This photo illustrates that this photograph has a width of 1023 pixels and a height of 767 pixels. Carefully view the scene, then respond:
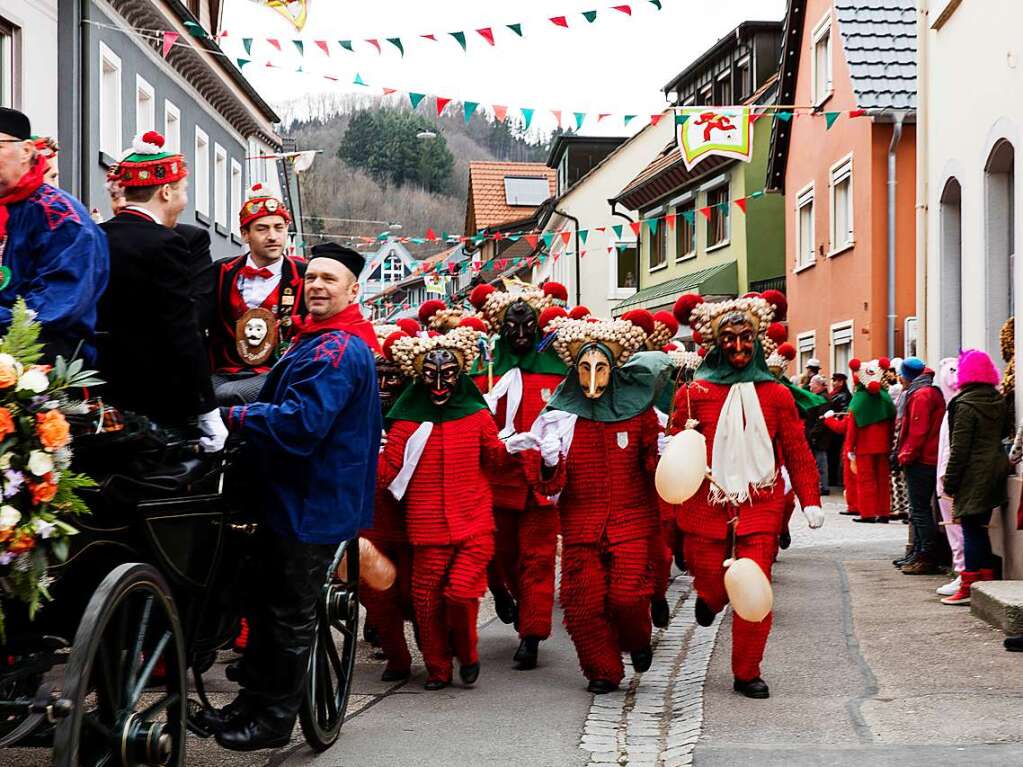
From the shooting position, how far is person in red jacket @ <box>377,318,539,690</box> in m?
7.63

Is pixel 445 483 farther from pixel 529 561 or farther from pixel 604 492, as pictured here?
pixel 529 561

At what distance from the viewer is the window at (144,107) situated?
74.0 feet

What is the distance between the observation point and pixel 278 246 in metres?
7.57

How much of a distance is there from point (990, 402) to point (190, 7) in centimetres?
1929

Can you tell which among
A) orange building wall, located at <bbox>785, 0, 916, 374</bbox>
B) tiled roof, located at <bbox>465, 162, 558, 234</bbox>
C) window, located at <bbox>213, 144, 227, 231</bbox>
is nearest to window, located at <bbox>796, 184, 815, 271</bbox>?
orange building wall, located at <bbox>785, 0, 916, 374</bbox>

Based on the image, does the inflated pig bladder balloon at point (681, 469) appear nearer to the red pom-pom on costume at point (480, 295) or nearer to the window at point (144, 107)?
the red pom-pom on costume at point (480, 295)

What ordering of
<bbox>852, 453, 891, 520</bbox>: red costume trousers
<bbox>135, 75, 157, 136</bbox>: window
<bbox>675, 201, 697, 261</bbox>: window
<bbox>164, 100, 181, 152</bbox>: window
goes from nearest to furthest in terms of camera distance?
<bbox>852, 453, 891, 520</bbox>: red costume trousers, <bbox>135, 75, 157, 136</bbox>: window, <bbox>164, 100, 181, 152</bbox>: window, <bbox>675, 201, 697, 261</bbox>: window

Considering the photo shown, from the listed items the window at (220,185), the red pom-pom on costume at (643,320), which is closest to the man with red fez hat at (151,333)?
the red pom-pom on costume at (643,320)

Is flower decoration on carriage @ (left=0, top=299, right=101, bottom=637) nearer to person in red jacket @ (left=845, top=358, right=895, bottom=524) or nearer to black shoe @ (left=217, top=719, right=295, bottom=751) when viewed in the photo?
black shoe @ (left=217, top=719, right=295, bottom=751)

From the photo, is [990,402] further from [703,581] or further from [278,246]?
[278,246]

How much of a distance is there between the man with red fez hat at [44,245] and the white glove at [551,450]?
3.41m

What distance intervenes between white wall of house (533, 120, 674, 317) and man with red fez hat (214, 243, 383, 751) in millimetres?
33684

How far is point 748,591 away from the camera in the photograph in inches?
278

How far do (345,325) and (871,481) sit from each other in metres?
12.2
